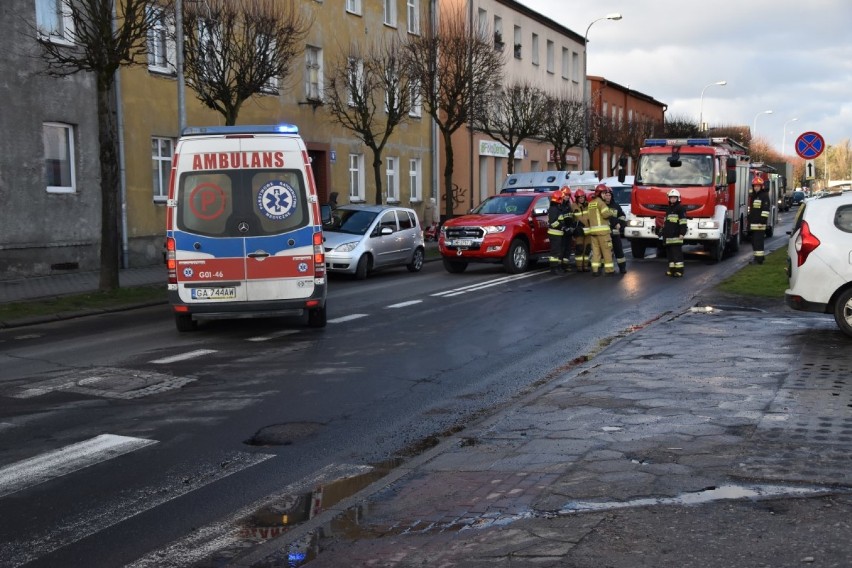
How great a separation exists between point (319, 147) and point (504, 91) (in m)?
12.8

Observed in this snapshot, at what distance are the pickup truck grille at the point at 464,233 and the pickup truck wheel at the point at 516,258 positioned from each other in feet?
2.50

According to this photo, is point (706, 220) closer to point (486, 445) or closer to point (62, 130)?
point (62, 130)

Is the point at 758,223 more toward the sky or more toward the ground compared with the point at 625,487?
more toward the sky

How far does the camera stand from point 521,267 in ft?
73.5

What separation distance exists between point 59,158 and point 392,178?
17.0 metres

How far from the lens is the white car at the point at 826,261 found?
1120 cm

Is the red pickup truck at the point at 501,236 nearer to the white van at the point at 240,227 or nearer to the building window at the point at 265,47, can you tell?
the building window at the point at 265,47

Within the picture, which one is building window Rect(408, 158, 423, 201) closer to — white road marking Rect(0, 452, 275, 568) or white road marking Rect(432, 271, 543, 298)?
white road marking Rect(432, 271, 543, 298)

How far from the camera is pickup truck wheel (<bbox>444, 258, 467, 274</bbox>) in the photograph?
2266cm

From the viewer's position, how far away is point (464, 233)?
72.7 feet

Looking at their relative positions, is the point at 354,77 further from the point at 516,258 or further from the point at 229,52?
the point at 516,258

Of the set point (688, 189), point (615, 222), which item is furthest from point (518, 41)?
point (615, 222)

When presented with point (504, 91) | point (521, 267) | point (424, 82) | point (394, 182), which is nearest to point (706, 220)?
point (521, 267)

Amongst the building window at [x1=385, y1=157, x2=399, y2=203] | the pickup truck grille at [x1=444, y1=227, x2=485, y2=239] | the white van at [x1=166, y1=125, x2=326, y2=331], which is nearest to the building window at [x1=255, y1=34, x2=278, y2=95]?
the pickup truck grille at [x1=444, y1=227, x2=485, y2=239]
